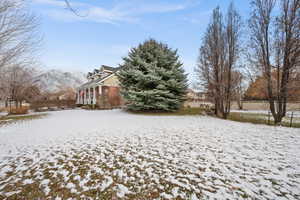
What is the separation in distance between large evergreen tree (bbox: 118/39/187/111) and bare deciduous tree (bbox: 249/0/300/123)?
20.8 ft

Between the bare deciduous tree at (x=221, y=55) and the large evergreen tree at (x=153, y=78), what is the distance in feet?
9.07

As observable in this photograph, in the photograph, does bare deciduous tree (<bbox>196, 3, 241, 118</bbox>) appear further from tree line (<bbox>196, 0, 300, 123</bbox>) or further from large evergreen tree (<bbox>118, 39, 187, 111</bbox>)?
large evergreen tree (<bbox>118, 39, 187, 111</bbox>)

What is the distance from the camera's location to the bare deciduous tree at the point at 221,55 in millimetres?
10445

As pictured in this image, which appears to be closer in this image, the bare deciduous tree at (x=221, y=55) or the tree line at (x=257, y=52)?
the tree line at (x=257, y=52)

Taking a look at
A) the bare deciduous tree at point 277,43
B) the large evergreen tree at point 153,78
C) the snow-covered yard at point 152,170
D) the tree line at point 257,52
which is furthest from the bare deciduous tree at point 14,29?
the bare deciduous tree at point 277,43

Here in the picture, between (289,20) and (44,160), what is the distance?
1398 cm

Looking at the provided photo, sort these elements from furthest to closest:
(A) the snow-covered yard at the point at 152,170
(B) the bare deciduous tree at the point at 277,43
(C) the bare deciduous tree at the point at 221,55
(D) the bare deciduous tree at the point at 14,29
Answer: (C) the bare deciduous tree at the point at 221,55
(B) the bare deciduous tree at the point at 277,43
(D) the bare deciduous tree at the point at 14,29
(A) the snow-covered yard at the point at 152,170

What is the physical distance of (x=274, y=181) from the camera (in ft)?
7.84

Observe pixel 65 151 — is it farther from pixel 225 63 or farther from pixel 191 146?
pixel 225 63

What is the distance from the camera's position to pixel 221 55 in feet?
35.8

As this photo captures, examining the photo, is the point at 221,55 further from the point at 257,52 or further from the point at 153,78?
the point at 153,78

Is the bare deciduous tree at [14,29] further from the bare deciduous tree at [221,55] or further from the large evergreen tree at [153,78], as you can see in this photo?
the bare deciduous tree at [221,55]

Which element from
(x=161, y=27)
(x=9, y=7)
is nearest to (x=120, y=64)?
(x=161, y=27)

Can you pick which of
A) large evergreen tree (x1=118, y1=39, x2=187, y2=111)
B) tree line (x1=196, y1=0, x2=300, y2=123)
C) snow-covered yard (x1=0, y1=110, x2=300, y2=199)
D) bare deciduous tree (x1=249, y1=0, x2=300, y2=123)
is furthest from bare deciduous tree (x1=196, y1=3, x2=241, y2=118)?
snow-covered yard (x1=0, y1=110, x2=300, y2=199)
